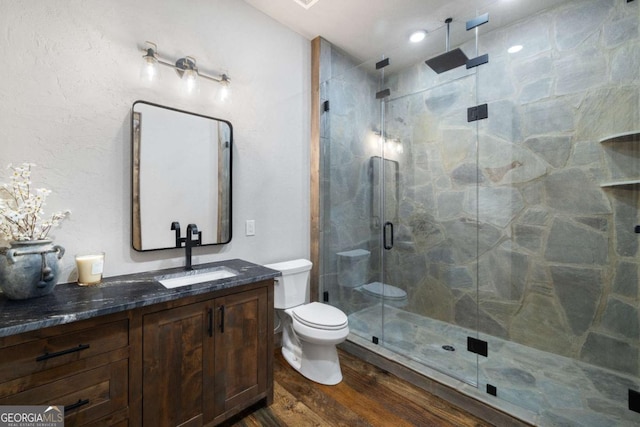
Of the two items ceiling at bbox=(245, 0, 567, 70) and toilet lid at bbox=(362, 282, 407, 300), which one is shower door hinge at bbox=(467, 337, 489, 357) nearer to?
toilet lid at bbox=(362, 282, 407, 300)

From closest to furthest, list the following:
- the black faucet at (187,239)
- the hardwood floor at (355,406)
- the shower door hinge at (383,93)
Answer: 1. the hardwood floor at (355,406)
2. the black faucet at (187,239)
3. the shower door hinge at (383,93)

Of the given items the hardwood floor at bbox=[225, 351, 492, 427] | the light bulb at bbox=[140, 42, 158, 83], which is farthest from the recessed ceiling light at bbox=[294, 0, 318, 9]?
the hardwood floor at bbox=[225, 351, 492, 427]

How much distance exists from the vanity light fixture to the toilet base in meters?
1.98

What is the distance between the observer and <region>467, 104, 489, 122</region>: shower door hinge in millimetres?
2217

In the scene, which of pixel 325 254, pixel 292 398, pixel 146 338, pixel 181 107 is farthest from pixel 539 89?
pixel 146 338

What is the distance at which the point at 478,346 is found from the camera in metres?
2.05

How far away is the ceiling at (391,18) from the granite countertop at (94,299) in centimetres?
212

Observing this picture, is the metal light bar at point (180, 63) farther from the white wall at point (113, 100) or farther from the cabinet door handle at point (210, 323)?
the cabinet door handle at point (210, 323)

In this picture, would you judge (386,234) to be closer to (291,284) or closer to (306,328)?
(291,284)

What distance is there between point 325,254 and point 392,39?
2.15m

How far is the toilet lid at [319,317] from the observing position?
1.94 meters

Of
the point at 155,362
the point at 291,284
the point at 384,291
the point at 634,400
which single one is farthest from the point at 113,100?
the point at 634,400

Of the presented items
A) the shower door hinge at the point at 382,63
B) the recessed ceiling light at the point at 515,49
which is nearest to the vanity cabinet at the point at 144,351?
the shower door hinge at the point at 382,63

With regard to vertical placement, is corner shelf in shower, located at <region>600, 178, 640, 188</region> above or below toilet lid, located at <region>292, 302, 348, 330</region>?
above
